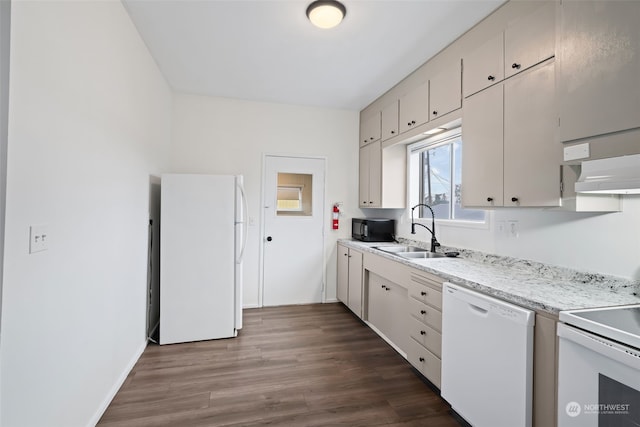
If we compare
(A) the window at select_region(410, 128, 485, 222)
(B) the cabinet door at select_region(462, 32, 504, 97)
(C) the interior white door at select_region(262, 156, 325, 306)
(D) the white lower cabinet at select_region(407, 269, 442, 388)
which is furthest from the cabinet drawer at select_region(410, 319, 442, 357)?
(C) the interior white door at select_region(262, 156, 325, 306)

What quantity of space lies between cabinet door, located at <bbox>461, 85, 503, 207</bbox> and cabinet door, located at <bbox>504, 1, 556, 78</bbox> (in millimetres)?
176

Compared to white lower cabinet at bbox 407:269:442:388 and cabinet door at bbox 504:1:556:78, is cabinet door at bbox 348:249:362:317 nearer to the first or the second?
white lower cabinet at bbox 407:269:442:388

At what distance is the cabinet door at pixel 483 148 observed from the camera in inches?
81.4

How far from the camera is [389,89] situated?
3.55 meters

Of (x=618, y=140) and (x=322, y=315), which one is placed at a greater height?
(x=618, y=140)

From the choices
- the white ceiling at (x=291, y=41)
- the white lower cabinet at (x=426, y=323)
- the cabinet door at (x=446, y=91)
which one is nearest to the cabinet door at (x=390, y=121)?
the white ceiling at (x=291, y=41)

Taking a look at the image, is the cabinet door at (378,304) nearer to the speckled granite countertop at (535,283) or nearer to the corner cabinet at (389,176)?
the speckled granite countertop at (535,283)

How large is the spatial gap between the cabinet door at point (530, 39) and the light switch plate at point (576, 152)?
2.02ft

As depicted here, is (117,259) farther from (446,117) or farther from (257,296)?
(446,117)

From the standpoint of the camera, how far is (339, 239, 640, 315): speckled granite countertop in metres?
1.45

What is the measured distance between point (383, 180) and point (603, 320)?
2.68m

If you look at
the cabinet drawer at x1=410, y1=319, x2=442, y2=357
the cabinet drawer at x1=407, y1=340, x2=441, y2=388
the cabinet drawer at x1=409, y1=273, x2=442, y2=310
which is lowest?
the cabinet drawer at x1=407, y1=340, x2=441, y2=388

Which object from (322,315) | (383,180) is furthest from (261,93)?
(322,315)

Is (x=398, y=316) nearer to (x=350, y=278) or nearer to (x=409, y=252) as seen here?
(x=409, y=252)
